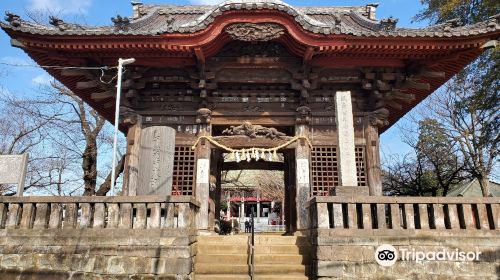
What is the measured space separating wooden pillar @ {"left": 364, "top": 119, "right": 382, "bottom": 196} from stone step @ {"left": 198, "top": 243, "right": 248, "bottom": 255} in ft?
13.3

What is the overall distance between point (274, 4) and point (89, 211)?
615cm

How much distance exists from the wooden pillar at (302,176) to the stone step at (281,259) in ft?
7.02

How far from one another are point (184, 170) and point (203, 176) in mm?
653

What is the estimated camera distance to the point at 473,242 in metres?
6.27

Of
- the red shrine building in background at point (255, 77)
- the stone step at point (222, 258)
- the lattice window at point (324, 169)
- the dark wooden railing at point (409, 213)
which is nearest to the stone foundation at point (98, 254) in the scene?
the stone step at point (222, 258)

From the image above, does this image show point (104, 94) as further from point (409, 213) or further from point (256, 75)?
point (409, 213)

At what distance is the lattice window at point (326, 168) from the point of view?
9.96 meters

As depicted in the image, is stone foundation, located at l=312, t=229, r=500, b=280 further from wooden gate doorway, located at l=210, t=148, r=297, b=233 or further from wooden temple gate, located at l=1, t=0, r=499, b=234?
wooden gate doorway, located at l=210, t=148, r=297, b=233

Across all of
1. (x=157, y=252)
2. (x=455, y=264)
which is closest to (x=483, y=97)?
(x=455, y=264)

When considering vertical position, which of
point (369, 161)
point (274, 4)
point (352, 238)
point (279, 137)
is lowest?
point (352, 238)

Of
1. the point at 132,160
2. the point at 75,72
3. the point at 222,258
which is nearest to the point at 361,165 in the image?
the point at 222,258

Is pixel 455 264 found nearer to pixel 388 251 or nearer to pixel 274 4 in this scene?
pixel 388 251

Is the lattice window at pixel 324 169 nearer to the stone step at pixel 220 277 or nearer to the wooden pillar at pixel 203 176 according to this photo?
the wooden pillar at pixel 203 176

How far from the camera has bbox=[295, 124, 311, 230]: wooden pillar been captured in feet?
30.9
